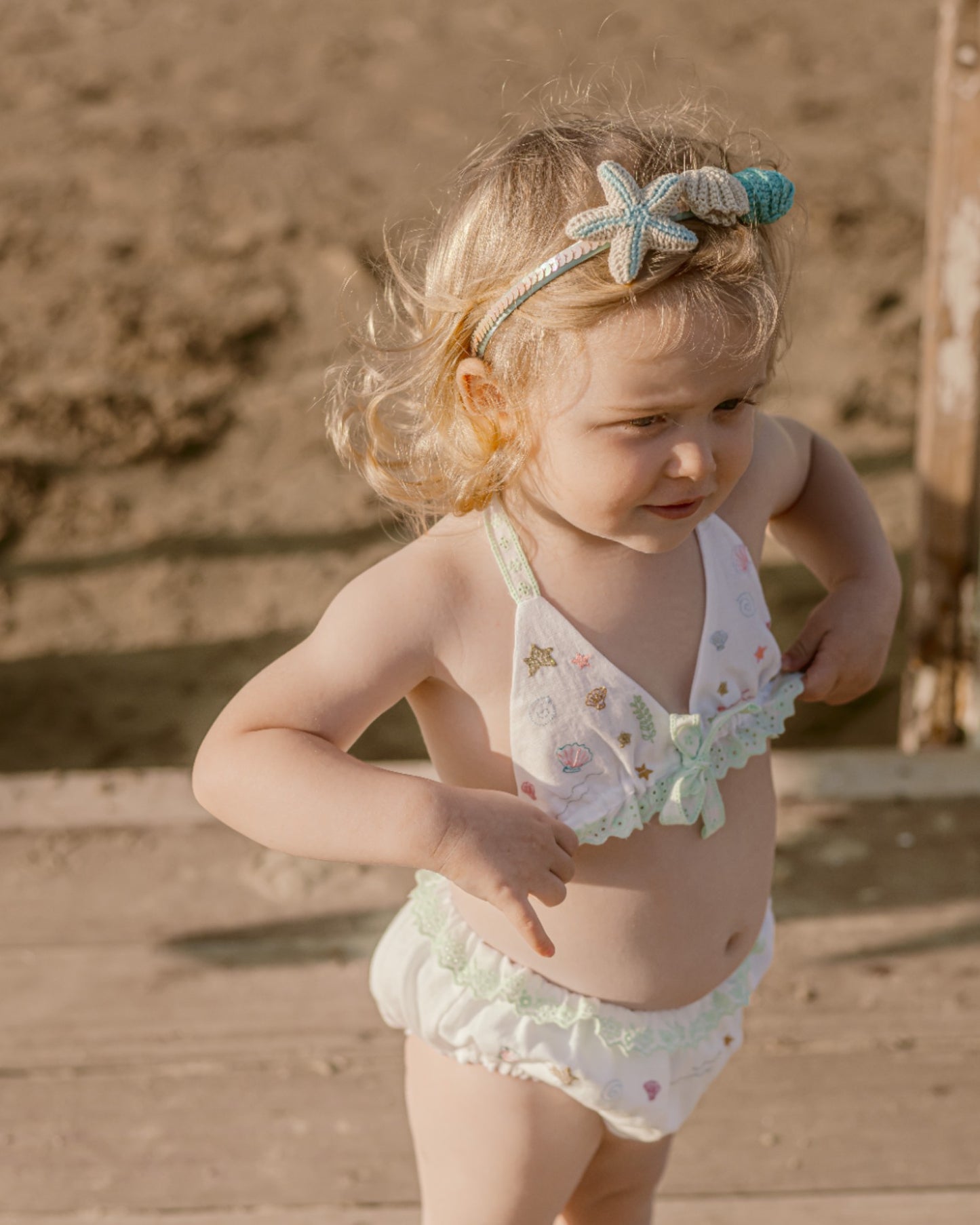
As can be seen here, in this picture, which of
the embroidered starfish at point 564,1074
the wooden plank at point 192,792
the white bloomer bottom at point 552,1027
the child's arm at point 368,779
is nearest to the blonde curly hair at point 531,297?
the child's arm at point 368,779

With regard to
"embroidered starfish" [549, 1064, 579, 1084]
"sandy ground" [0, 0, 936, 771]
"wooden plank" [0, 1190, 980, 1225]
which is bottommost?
"sandy ground" [0, 0, 936, 771]

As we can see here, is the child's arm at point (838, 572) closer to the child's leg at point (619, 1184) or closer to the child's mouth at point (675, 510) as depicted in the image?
the child's mouth at point (675, 510)

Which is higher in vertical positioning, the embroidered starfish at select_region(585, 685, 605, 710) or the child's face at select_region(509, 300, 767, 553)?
the child's face at select_region(509, 300, 767, 553)

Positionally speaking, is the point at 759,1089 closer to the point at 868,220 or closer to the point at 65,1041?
the point at 65,1041

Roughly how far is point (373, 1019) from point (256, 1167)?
31 cm

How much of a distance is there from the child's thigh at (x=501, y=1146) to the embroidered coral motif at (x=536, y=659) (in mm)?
464

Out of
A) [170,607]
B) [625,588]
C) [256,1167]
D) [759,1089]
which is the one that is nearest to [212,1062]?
[256,1167]

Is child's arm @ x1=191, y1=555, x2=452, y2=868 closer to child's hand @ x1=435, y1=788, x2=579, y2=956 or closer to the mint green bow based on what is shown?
child's hand @ x1=435, y1=788, x2=579, y2=956

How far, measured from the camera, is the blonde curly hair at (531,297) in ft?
4.26

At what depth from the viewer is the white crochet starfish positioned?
1257mm

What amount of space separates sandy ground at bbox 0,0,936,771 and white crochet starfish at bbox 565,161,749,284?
239 millimetres

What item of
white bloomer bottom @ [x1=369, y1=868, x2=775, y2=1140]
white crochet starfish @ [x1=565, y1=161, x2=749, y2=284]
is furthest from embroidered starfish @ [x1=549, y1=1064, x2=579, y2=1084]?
white crochet starfish @ [x1=565, y1=161, x2=749, y2=284]

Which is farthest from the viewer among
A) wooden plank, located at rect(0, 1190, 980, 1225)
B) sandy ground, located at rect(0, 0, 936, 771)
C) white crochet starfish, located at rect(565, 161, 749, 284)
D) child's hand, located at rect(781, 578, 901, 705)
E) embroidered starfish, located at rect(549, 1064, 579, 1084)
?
sandy ground, located at rect(0, 0, 936, 771)

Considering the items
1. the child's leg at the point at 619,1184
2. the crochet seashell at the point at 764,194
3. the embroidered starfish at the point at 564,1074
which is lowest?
the child's leg at the point at 619,1184
